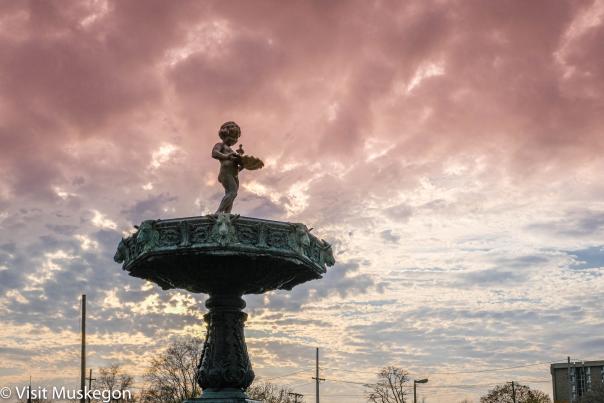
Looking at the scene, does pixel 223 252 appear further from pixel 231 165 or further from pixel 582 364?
pixel 582 364

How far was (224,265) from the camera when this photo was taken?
40.5ft

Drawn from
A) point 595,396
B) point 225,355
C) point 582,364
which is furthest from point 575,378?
point 225,355

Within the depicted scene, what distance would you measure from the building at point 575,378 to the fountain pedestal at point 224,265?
7046 centimetres

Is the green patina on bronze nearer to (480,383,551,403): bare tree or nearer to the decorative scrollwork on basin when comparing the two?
the decorative scrollwork on basin

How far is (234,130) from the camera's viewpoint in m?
13.8

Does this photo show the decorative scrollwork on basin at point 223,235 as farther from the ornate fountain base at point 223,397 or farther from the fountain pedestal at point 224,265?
the ornate fountain base at point 223,397

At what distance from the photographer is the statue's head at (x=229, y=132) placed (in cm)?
1375

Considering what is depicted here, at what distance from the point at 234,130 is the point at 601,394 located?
2543 centimetres

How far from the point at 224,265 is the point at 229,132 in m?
2.71

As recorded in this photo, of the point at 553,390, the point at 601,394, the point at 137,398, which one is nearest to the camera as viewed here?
the point at 601,394

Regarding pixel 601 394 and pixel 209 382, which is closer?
pixel 209 382

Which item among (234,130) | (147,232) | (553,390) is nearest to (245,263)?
(147,232)

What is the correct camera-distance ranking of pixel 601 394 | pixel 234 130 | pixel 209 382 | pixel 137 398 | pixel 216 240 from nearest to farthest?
pixel 216 240
pixel 209 382
pixel 234 130
pixel 601 394
pixel 137 398

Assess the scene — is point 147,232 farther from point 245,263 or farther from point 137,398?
point 137,398
